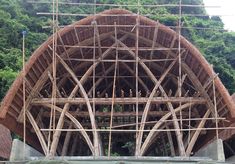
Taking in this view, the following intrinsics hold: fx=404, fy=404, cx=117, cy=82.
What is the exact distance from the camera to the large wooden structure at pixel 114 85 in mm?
12875

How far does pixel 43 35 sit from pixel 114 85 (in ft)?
68.2

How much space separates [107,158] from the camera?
1180 cm

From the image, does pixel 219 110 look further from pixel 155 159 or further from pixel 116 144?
pixel 116 144

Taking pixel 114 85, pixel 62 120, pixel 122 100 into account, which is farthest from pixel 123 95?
pixel 62 120

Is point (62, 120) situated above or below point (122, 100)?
below

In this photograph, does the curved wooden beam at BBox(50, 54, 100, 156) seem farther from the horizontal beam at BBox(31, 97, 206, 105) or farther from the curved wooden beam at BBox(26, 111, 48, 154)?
the curved wooden beam at BBox(26, 111, 48, 154)

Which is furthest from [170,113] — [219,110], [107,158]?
[107,158]

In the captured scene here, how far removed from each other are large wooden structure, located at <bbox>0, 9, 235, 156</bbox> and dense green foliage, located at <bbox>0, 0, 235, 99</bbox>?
10.2 meters

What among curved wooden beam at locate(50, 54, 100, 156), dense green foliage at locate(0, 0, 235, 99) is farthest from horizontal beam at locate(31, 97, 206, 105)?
dense green foliage at locate(0, 0, 235, 99)

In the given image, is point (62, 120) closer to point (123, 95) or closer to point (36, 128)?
point (36, 128)

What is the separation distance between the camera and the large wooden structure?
12875 millimetres

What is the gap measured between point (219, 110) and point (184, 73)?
Result: 75.8 inches

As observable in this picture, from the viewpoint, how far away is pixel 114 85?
1309 cm

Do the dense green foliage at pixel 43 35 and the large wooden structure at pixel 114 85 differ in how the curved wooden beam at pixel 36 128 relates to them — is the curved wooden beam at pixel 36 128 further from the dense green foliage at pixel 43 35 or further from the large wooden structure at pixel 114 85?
the dense green foliage at pixel 43 35
